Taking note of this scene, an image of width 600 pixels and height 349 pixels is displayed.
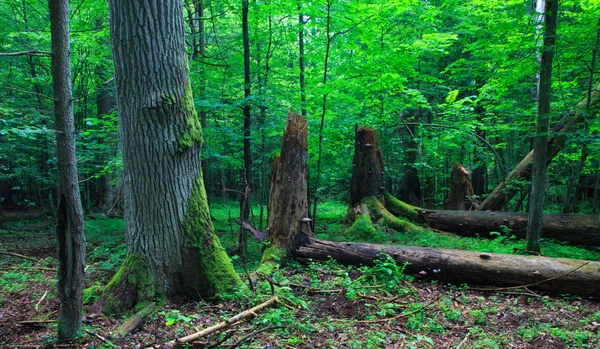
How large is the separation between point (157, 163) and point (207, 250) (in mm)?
1214

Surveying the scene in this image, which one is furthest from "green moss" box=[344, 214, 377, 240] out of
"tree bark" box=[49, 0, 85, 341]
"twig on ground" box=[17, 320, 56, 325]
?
"tree bark" box=[49, 0, 85, 341]

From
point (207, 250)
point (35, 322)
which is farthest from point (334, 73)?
point (35, 322)

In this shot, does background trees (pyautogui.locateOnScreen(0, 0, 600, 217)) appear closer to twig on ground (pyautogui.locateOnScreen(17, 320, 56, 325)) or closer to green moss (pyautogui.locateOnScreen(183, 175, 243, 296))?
green moss (pyautogui.locateOnScreen(183, 175, 243, 296))

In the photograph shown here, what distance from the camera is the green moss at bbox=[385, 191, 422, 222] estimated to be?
10172 millimetres

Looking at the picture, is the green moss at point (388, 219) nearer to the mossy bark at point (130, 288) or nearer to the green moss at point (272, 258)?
the green moss at point (272, 258)

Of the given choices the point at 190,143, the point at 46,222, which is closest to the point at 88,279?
the point at 190,143

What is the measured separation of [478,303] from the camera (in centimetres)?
467

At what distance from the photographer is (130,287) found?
12.4 feet

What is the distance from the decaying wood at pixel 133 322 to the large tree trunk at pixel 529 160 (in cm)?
752

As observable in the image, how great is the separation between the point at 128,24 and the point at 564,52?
698cm

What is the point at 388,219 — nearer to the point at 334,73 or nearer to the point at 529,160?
the point at 529,160

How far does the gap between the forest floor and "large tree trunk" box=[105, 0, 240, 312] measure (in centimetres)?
32

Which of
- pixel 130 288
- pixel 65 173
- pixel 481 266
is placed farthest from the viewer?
pixel 481 266

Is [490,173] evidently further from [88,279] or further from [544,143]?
[88,279]
